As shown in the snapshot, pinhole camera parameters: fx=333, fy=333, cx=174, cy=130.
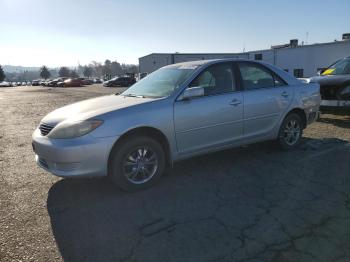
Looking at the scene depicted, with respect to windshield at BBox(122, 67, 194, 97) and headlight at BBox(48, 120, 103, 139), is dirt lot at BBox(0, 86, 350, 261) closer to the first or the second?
headlight at BBox(48, 120, 103, 139)

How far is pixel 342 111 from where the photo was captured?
28.0 feet

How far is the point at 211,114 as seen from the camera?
4.78 meters

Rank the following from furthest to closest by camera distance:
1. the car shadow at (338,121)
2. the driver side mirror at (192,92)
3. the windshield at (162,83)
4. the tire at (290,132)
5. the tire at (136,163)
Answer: the car shadow at (338,121) → the tire at (290,132) → the windshield at (162,83) → the driver side mirror at (192,92) → the tire at (136,163)

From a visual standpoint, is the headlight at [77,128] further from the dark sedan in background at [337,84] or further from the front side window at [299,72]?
the front side window at [299,72]

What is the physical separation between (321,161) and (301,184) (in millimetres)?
1179

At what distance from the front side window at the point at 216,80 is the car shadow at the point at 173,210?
1.21 m

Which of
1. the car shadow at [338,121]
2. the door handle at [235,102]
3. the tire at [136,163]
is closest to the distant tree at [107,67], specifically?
the car shadow at [338,121]

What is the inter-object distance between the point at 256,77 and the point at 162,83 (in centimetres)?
160

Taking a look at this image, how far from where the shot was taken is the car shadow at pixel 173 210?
120 inches

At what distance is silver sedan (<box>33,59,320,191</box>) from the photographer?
399 centimetres

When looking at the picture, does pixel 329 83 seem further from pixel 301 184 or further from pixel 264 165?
pixel 301 184

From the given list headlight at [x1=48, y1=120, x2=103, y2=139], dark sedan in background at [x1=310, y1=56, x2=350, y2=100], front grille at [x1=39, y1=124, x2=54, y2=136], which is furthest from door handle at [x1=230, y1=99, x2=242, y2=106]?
dark sedan in background at [x1=310, y1=56, x2=350, y2=100]

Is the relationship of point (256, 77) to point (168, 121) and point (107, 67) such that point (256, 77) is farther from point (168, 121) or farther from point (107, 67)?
point (107, 67)

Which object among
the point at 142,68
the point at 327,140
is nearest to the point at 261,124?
the point at 327,140
